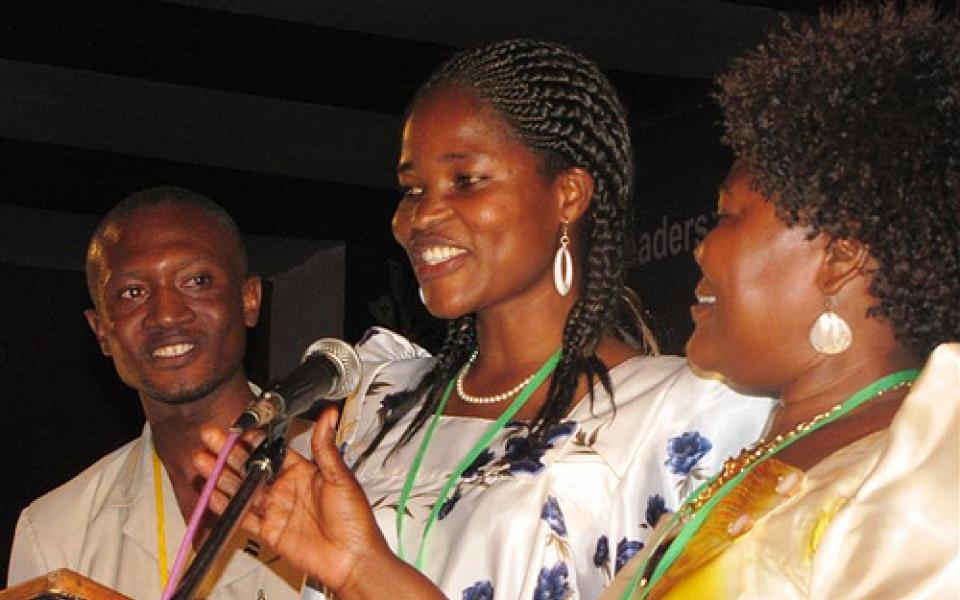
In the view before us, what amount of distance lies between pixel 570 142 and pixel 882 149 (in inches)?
42.9

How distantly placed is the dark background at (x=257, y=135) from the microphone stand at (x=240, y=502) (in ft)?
7.42

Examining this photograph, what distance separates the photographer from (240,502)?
6.95 feet

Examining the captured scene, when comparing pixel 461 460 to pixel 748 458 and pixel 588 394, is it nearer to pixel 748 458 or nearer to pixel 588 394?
pixel 588 394

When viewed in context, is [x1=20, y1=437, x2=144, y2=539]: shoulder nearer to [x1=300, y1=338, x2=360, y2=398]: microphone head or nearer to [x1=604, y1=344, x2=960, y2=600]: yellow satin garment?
[x1=300, y1=338, x2=360, y2=398]: microphone head

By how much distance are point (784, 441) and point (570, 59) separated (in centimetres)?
115

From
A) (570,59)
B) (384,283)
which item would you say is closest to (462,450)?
(570,59)

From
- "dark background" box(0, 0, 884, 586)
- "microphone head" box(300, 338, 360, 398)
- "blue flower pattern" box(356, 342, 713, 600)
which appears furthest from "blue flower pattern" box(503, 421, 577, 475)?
"dark background" box(0, 0, 884, 586)

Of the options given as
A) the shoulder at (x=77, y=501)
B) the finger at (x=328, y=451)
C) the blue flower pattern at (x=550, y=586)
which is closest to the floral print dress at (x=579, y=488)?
the blue flower pattern at (x=550, y=586)

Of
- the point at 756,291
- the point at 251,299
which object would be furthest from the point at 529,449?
the point at 251,299

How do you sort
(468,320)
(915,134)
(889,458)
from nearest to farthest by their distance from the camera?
(889,458)
(915,134)
(468,320)

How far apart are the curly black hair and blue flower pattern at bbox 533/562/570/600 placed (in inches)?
31.3

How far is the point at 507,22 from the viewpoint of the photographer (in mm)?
5578

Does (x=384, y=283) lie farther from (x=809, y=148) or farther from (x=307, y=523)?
(x=809, y=148)

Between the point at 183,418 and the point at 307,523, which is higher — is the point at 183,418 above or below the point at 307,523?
above
